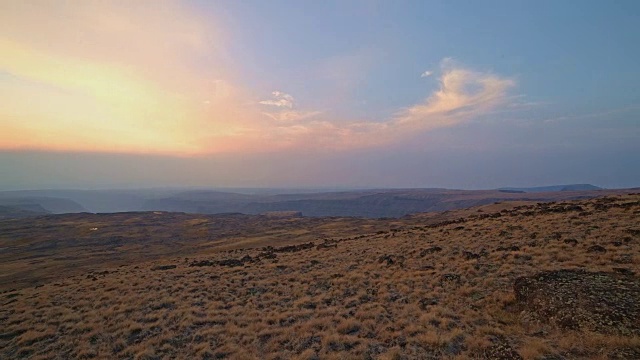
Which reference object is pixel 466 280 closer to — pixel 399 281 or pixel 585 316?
pixel 399 281

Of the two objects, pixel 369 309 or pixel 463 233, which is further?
→ pixel 463 233

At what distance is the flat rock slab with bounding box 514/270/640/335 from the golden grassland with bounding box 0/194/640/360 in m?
0.38

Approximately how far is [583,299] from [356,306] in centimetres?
851

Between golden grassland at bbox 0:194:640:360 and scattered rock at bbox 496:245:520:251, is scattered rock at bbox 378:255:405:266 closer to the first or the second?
golden grassland at bbox 0:194:640:360

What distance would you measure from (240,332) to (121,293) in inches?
507

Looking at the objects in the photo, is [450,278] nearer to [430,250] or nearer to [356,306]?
[356,306]

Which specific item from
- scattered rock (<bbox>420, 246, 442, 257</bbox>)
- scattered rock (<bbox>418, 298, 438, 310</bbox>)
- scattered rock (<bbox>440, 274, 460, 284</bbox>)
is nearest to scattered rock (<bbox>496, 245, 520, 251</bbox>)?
scattered rock (<bbox>420, 246, 442, 257</bbox>)

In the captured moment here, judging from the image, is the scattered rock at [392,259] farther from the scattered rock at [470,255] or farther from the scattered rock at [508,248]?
the scattered rock at [508,248]

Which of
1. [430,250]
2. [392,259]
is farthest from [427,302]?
[430,250]

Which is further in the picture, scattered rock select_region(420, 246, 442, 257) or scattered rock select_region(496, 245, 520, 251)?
scattered rock select_region(420, 246, 442, 257)

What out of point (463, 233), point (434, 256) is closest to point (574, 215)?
point (463, 233)

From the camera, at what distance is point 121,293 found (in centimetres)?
2169

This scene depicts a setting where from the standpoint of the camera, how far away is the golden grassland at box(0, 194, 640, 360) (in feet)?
35.3

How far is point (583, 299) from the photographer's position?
38.0 feet
